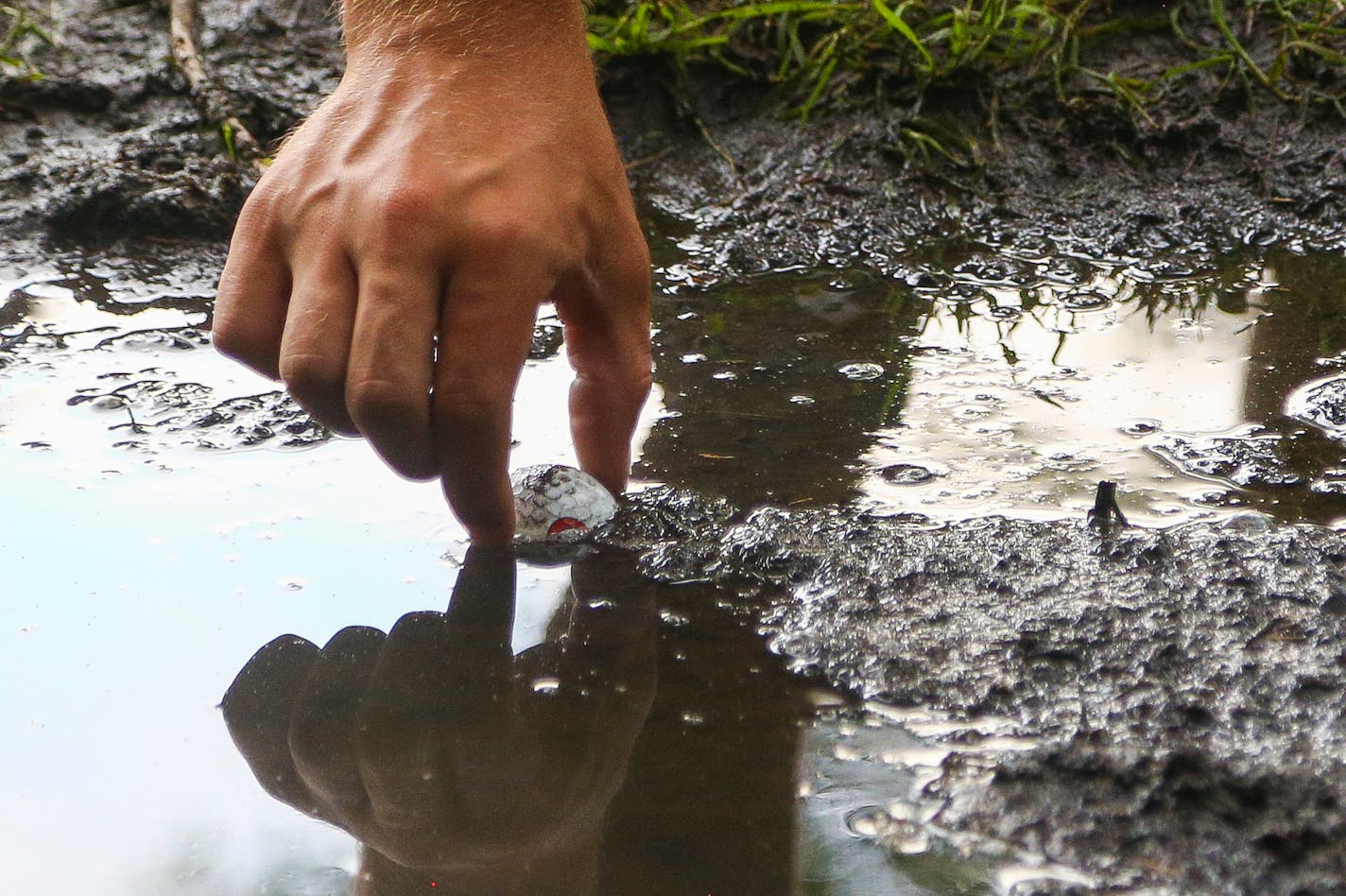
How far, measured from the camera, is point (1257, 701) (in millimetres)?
1384

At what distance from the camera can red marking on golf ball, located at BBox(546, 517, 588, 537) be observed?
1833 millimetres

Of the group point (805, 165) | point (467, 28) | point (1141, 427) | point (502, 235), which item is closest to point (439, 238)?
point (502, 235)

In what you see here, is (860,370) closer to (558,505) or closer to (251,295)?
(558,505)

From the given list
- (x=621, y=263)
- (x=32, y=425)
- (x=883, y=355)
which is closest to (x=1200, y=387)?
(x=883, y=355)

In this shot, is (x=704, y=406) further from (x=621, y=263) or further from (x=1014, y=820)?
(x=1014, y=820)

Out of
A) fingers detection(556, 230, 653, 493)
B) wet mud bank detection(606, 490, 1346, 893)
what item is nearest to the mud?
wet mud bank detection(606, 490, 1346, 893)

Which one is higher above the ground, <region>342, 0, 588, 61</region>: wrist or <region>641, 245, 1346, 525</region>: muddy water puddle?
<region>342, 0, 588, 61</region>: wrist

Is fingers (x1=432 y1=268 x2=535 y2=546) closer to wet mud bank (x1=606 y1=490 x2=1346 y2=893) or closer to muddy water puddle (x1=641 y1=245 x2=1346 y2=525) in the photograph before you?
wet mud bank (x1=606 y1=490 x2=1346 y2=893)

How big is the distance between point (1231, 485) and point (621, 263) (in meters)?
1.00

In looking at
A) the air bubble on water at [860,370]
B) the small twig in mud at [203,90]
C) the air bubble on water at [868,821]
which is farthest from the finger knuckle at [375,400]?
the small twig in mud at [203,90]

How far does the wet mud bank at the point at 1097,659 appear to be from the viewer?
1.23 metres

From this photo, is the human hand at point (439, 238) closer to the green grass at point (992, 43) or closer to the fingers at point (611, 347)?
the fingers at point (611, 347)

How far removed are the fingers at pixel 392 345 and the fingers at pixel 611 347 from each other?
222 mm

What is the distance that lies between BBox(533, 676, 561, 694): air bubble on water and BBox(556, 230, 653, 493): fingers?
38 centimetres
